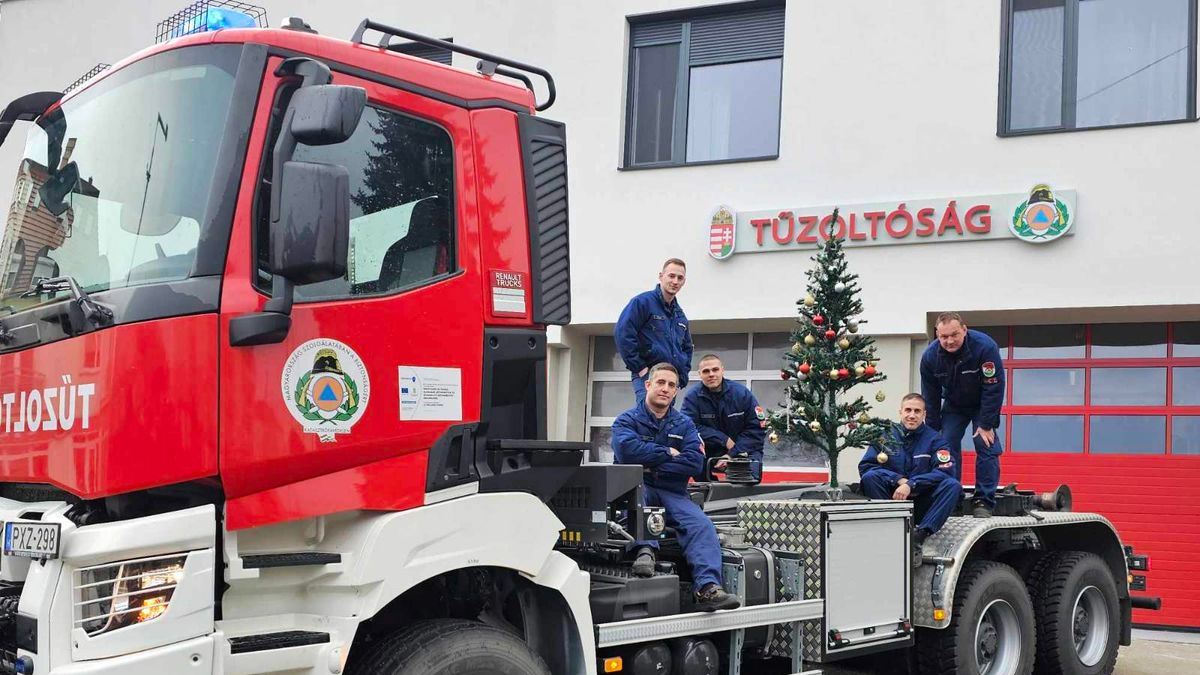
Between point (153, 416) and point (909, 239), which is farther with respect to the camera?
point (909, 239)

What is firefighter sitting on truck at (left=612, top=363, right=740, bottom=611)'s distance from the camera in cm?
564

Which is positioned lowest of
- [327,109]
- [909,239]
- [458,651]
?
[458,651]

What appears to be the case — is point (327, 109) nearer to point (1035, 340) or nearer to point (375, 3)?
point (1035, 340)

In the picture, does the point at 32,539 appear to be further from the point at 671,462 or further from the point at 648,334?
the point at 648,334

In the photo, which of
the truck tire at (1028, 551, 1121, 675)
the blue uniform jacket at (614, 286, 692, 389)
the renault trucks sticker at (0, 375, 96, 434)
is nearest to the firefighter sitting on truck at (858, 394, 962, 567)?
the truck tire at (1028, 551, 1121, 675)

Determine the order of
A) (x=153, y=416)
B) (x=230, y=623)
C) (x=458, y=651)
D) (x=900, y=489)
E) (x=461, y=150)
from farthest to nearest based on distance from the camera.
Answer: (x=900, y=489)
(x=461, y=150)
(x=458, y=651)
(x=230, y=623)
(x=153, y=416)

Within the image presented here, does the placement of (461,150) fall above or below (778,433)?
above

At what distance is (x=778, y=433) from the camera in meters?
8.23

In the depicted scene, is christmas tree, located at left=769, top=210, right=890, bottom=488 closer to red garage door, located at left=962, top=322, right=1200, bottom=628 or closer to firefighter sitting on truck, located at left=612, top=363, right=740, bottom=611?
firefighter sitting on truck, located at left=612, top=363, right=740, bottom=611

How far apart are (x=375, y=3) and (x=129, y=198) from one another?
13.1 m

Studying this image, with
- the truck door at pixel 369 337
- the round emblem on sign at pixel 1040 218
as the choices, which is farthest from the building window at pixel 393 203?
the round emblem on sign at pixel 1040 218

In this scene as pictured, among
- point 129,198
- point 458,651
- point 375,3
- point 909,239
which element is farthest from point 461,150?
point 375,3

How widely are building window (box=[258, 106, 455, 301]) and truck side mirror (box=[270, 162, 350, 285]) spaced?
0.33m

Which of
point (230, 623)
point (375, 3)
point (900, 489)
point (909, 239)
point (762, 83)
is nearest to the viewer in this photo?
point (230, 623)
